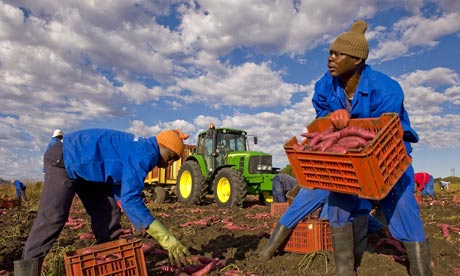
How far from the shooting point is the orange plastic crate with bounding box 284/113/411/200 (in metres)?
2.31

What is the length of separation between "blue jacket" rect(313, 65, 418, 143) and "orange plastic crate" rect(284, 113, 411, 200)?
0.12 meters

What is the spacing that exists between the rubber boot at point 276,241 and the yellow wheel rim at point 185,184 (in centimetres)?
799

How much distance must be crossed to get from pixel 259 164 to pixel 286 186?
3323mm

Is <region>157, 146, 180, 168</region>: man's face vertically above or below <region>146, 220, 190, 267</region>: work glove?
above

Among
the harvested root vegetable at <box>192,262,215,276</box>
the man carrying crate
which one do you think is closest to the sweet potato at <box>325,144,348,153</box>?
the man carrying crate

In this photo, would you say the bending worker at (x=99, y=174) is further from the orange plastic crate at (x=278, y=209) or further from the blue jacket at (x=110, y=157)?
the orange plastic crate at (x=278, y=209)

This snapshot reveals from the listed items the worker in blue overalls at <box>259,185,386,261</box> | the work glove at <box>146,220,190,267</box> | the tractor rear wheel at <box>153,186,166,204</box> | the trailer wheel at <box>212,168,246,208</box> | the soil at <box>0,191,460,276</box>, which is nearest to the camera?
the work glove at <box>146,220,190,267</box>

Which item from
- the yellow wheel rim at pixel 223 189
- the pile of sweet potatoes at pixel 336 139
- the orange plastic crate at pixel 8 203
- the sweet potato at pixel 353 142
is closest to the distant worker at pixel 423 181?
the yellow wheel rim at pixel 223 189

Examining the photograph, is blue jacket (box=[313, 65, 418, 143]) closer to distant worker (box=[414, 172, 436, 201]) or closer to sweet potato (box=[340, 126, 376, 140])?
sweet potato (box=[340, 126, 376, 140])

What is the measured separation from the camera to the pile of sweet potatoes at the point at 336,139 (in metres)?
2.55

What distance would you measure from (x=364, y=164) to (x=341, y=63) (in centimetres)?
87

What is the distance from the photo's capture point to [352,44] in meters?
2.73

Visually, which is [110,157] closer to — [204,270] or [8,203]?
[204,270]

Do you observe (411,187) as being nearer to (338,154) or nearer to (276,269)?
(338,154)
